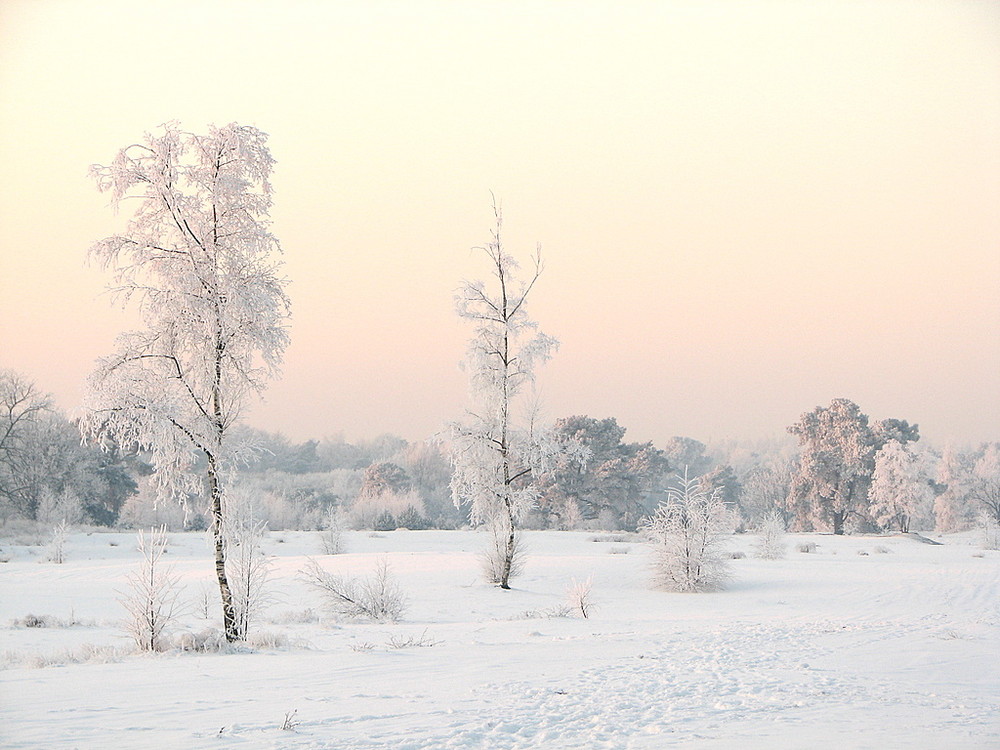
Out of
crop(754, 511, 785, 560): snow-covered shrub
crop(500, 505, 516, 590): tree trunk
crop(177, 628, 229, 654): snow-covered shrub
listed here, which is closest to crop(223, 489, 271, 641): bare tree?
crop(177, 628, 229, 654): snow-covered shrub

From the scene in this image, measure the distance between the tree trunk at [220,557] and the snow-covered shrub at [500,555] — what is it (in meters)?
9.54

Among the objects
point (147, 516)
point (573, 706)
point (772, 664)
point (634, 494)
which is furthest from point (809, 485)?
point (573, 706)

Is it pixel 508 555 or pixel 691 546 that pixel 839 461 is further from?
pixel 508 555

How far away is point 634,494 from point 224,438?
44.9m

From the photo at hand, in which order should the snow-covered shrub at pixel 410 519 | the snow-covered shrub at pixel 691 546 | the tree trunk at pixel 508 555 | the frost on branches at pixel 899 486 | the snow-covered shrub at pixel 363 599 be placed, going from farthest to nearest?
the snow-covered shrub at pixel 410 519 < the frost on branches at pixel 899 486 < the tree trunk at pixel 508 555 < the snow-covered shrub at pixel 691 546 < the snow-covered shrub at pixel 363 599

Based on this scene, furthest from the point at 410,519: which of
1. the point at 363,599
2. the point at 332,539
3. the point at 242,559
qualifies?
the point at 242,559

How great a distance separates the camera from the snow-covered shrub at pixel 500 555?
2083cm

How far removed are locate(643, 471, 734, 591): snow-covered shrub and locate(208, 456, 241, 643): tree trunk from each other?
450 inches

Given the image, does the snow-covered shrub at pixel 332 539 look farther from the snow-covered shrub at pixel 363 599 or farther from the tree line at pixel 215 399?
the snow-covered shrub at pixel 363 599

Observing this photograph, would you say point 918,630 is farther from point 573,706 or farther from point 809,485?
point 809,485

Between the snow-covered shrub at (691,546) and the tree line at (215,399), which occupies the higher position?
the tree line at (215,399)

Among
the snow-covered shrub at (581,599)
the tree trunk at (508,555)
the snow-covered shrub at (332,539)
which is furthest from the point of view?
the snow-covered shrub at (332,539)

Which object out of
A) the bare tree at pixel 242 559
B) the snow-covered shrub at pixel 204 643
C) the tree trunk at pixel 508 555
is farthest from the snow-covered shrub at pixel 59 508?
the snow-covered shrub at pixel 204 643

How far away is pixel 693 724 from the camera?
7387mm
